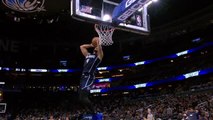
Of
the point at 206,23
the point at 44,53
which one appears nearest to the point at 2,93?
the point at 44,53

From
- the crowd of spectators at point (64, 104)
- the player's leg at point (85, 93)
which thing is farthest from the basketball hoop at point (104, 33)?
the crowd of spectators at point (64, 104)

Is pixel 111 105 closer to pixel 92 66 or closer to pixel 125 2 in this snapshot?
pixel 125 2

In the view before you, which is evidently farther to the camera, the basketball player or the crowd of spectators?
the crowd of spectators

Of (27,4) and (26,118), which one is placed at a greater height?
(27,4)

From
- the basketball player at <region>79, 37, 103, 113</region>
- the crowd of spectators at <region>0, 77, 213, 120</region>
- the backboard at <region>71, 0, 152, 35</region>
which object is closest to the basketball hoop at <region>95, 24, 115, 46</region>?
the backboard at <region>71, 0, 152, 35</region>

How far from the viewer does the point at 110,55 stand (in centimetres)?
4728

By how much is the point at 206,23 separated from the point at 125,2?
31155mm

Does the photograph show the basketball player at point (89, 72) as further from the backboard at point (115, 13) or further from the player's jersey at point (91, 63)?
the backboard at point (115, 13)

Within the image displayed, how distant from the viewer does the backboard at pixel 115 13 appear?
922cm

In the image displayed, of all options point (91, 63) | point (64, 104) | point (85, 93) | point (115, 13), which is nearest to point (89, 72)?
point (91, 63)

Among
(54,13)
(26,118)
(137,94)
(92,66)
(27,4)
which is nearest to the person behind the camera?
(92,66)

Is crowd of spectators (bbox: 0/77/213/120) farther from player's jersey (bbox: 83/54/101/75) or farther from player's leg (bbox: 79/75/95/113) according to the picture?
player's leg (bbox: 79/75/95/113)

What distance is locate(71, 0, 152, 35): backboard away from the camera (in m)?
9.22

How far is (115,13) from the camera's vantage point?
986 centimetres
